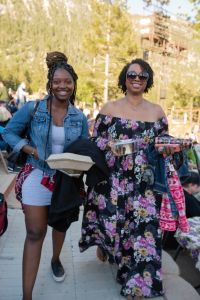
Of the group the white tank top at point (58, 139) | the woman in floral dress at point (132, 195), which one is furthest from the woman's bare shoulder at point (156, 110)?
the white tank top at point (58, 139)

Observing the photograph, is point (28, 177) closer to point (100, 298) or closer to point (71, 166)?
point (71, 166)

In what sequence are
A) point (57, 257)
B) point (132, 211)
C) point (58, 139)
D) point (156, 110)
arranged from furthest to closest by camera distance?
point (57, 257) → point (156, 110) → point (132, 211) → point (58, 139)

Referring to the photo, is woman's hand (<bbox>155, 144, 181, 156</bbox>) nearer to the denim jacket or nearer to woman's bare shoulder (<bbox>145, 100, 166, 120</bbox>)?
woman's bare shoulder (<bbox>145, 100, 166, 120</bbox>)

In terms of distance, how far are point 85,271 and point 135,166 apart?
1.09m

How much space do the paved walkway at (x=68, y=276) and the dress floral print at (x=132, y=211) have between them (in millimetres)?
229

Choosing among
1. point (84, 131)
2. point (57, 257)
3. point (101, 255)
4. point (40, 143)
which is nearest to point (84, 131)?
point (84, 131)

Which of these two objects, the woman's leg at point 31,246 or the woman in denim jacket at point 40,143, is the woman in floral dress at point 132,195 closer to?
the woman in denim jacket at point 40,143

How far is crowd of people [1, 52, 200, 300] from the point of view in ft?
8.44

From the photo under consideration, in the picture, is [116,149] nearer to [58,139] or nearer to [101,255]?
→ [58,139]

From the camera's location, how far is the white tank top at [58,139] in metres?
2.62

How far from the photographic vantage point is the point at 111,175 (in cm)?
290

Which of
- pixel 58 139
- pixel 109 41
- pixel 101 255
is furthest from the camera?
pixel 109 41

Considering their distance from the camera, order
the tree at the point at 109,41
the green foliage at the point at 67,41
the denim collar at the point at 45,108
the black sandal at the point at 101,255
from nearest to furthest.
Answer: the denim collar at the point at 45,108, the black sandal at the point at 101,255, the tree at the point at 109,41, the green foliage at the point at 67,41

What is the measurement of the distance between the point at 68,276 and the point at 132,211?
83 cm
